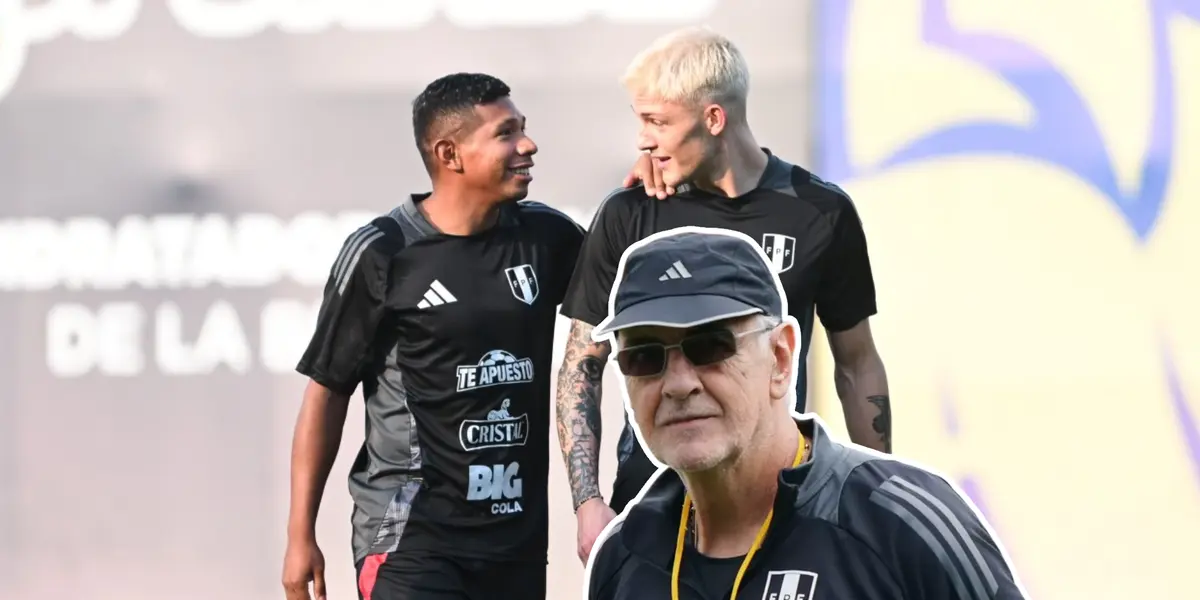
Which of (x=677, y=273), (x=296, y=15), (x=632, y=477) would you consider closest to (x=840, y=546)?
(x=677, y=273)

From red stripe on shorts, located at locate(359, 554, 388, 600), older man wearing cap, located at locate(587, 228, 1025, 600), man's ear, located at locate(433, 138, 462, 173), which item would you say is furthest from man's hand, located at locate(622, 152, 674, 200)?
older man wearing cap, located at locate(587, 228, 1025, 600)

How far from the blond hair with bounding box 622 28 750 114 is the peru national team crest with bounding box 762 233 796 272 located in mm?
310

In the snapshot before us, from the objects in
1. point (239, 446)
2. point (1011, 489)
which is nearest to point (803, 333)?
point (1011, 489)

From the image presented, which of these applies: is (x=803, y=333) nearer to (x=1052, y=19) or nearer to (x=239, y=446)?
(x=1052, y=19)

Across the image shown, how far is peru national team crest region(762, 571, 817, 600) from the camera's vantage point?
1.99 m

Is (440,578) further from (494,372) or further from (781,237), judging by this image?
(781,237)

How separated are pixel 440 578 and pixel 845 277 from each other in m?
1.29

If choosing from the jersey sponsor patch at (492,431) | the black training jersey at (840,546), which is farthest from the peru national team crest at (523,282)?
the black training jersey at (840,546)

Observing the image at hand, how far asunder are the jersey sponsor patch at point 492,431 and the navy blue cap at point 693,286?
2.20 m

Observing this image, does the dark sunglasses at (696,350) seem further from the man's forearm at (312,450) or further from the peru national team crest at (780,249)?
the man's forearm at (312,450)

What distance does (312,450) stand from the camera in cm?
441

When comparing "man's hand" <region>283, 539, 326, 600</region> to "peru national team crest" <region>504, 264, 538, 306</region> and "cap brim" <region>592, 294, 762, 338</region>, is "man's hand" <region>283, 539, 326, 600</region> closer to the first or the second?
"peru national team crest" <region>504, 264, 538, 306</region>

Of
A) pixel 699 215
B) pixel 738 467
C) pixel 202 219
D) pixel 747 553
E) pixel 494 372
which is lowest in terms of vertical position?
pixel 747 553

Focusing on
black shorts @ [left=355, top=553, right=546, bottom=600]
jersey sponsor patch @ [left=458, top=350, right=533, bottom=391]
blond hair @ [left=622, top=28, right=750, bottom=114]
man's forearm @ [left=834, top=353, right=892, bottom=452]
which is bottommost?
black shorts @ [left=355, top=553, right=546, bottom=600]
